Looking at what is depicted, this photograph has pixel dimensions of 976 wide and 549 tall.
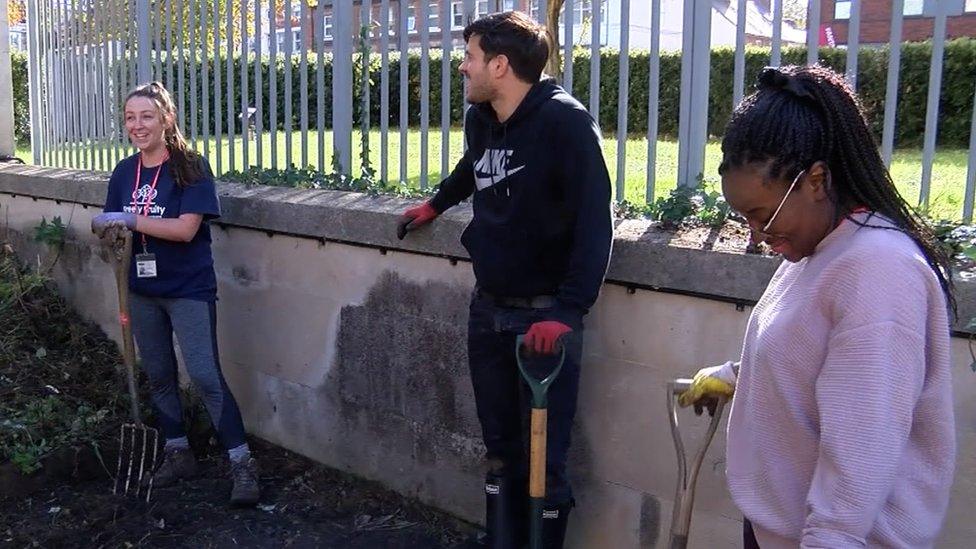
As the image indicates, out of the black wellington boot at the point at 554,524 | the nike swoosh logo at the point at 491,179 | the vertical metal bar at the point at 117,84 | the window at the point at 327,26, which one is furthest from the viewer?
the vertical metal bar at the point at 117,84

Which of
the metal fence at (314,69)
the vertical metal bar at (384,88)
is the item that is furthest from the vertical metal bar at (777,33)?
the vertical metal bar at (384,88)

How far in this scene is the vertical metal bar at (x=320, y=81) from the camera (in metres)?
5.30

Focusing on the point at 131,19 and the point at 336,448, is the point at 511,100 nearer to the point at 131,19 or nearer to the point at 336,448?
the point at 336,448

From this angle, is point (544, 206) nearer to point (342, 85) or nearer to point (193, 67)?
point (342, 85)

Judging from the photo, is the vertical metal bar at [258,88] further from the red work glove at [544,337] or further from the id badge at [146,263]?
the red work glove at [544,337]

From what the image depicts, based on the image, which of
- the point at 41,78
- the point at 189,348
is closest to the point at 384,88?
the point at 189,348

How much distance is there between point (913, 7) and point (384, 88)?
8.14ft

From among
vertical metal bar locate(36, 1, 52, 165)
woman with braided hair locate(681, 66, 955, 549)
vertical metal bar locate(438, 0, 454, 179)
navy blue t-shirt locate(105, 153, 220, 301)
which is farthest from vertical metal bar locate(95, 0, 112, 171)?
woman with braided hair locate(681, 66, 955, 549)

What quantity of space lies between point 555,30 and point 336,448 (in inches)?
89.9

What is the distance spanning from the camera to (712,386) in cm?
243

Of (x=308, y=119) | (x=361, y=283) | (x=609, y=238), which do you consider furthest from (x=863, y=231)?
(x=308, y=119)

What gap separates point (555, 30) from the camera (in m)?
4.29

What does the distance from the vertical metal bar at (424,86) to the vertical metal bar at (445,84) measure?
8cm

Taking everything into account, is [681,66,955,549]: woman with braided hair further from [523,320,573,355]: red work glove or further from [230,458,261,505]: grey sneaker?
[230,458,261,505]: grey sneaker
